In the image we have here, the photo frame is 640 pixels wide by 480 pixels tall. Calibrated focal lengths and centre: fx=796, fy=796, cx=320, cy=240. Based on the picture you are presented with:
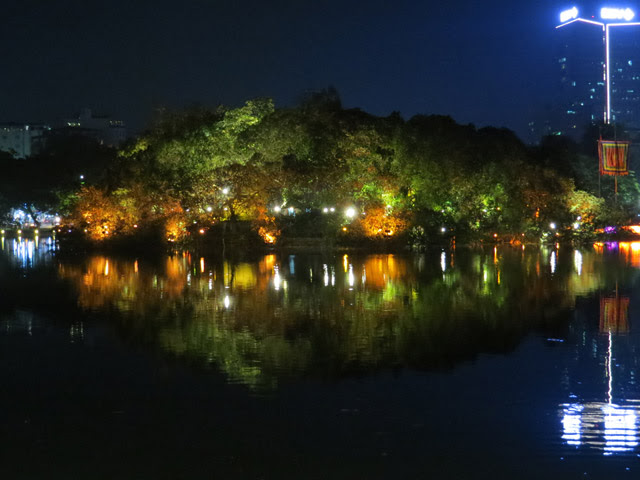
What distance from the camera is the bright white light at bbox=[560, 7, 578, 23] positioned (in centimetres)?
6136

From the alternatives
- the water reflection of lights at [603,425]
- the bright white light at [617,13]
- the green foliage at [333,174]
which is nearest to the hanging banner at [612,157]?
the green foliage at [333,174]

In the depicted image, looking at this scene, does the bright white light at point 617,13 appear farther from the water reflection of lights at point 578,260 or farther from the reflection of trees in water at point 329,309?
the reflection of trees in water at point 329,309

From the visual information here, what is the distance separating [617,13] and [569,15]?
418cm

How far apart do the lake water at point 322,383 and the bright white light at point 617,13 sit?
4590cm

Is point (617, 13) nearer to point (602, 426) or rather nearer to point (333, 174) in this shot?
point (333, 174)

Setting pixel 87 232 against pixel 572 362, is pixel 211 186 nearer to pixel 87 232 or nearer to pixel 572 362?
pixel 87 232

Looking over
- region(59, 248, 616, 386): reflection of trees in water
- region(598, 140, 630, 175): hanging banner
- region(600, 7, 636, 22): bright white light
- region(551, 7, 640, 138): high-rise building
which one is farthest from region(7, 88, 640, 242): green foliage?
region(551, 7, 640, 138): high-rise building

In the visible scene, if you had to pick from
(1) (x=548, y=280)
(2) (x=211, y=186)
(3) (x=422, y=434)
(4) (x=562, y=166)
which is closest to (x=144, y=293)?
(1) (x=548, y=280)

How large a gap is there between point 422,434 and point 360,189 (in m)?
29.9

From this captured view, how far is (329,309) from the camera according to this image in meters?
15.0

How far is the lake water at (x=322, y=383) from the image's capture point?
632cm

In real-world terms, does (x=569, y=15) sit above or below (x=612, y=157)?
above

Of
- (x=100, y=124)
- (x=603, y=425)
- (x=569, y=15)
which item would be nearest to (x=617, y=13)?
(x=569, y=15)

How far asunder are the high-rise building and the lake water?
201 feet
